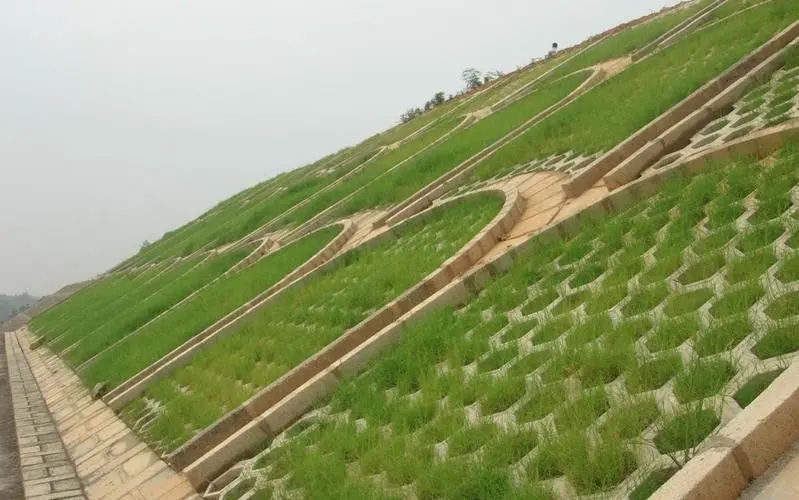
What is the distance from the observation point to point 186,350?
8.82 metres

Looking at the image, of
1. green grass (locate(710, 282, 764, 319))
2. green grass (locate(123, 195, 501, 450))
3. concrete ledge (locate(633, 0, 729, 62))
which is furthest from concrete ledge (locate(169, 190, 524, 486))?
concrete ledge (locate(633, 0, 729, 62))

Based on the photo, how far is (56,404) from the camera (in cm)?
973

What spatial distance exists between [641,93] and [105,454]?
7923 millimetres

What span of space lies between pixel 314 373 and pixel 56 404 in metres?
5.47

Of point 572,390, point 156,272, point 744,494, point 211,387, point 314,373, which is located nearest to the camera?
point 744,494

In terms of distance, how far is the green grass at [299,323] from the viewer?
6492mm

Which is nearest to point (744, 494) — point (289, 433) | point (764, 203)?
point (764, 203)

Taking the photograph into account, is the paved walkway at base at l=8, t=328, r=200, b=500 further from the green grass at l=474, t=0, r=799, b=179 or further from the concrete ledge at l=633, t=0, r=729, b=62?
the concrete ledge at l=633, t=0, r=729, b=62

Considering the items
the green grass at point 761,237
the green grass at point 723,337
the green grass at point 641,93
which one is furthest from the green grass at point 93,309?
the green grass at point 723,337

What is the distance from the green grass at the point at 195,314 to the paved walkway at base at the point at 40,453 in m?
0.84

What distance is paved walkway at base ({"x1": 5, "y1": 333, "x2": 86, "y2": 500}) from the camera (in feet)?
19.4

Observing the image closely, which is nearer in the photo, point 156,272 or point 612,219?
point 612,219

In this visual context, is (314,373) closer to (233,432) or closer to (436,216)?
(233,432)

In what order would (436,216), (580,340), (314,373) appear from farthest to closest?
1. (436,216)
2. (314,373)
3. (580,340)
